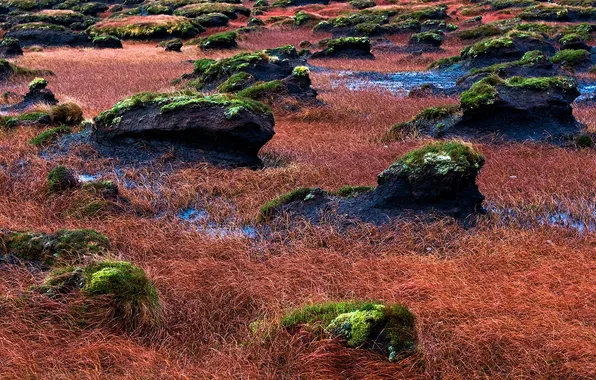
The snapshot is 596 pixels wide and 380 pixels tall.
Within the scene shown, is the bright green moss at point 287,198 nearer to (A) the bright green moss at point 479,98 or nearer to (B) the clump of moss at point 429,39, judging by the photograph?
(A) the bright green moss at point 479,98

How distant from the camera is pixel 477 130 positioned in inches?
597

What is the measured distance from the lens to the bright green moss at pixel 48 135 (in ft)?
44.5

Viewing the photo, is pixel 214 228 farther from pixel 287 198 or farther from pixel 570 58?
pixel 570 58

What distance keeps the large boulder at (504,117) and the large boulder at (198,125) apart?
444 cm

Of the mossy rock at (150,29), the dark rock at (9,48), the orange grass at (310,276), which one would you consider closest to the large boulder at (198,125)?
the orange grass at (310,276)

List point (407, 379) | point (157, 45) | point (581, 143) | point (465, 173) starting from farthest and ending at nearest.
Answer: point (157, 45) → point (581, 143) → point (465, 173) → point (407, 379)

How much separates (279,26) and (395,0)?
2284cm

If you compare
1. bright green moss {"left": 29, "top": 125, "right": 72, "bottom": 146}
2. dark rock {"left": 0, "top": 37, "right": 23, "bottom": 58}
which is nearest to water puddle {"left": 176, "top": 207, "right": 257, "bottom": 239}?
bright green moss {"left": 29, "top": 125, "right": 72, "bottom": 146}

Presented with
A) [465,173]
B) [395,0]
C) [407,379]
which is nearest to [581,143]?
[465,173]

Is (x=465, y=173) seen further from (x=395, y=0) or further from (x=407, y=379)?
(x=395, y=0)

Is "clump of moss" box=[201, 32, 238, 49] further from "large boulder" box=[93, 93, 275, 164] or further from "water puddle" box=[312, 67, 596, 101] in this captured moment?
"large boulder" box=[93, 93, 275, 164]

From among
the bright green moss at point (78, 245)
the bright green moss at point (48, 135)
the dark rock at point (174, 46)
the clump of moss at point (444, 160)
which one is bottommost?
the dark rock at point (174, 46)

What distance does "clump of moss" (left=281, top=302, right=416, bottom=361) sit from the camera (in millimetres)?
5273

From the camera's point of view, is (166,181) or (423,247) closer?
(423,247)
